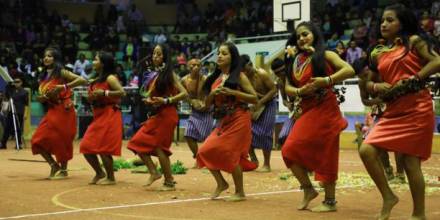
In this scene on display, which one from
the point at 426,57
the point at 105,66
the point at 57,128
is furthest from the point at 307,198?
the point at 57,128

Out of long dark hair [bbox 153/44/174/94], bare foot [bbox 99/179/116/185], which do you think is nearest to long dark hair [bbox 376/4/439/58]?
long dark hair [bbox 153/44/174/94]

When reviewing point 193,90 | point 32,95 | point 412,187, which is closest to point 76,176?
point 193,90

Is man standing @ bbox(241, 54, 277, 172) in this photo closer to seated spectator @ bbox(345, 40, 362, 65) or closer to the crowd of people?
the crowd of people

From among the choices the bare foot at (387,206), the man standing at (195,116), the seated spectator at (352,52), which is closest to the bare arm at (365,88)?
the bare foot at (387,206)

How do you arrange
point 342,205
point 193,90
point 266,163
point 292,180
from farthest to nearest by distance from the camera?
1. point 193,90
2. point 266,163
3. point 292,180
4. point 342,205

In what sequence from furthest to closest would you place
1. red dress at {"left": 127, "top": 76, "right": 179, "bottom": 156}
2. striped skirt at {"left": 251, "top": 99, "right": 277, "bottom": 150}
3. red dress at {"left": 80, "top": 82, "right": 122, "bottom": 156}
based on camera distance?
striped skirt at {"left": 251, "top": 99, "right": 277, "bottom": 150} → red dress at {"left": 80, "top": 82, "right": 122, "bottom": 156} → red dress at {"left": 127, "top": 76, "right": 179, "bottom": 156}

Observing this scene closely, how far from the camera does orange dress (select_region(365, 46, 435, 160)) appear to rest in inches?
223

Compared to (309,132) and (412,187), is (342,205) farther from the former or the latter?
(412,187)

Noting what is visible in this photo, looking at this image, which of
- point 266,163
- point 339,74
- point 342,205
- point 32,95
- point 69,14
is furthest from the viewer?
point 69,14

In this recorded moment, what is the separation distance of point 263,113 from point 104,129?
3199mm

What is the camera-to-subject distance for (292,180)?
9617 mm

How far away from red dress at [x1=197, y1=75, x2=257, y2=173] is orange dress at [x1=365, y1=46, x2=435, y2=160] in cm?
192

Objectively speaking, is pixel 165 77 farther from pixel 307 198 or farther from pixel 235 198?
pixel 307 198

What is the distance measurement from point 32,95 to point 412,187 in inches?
722
